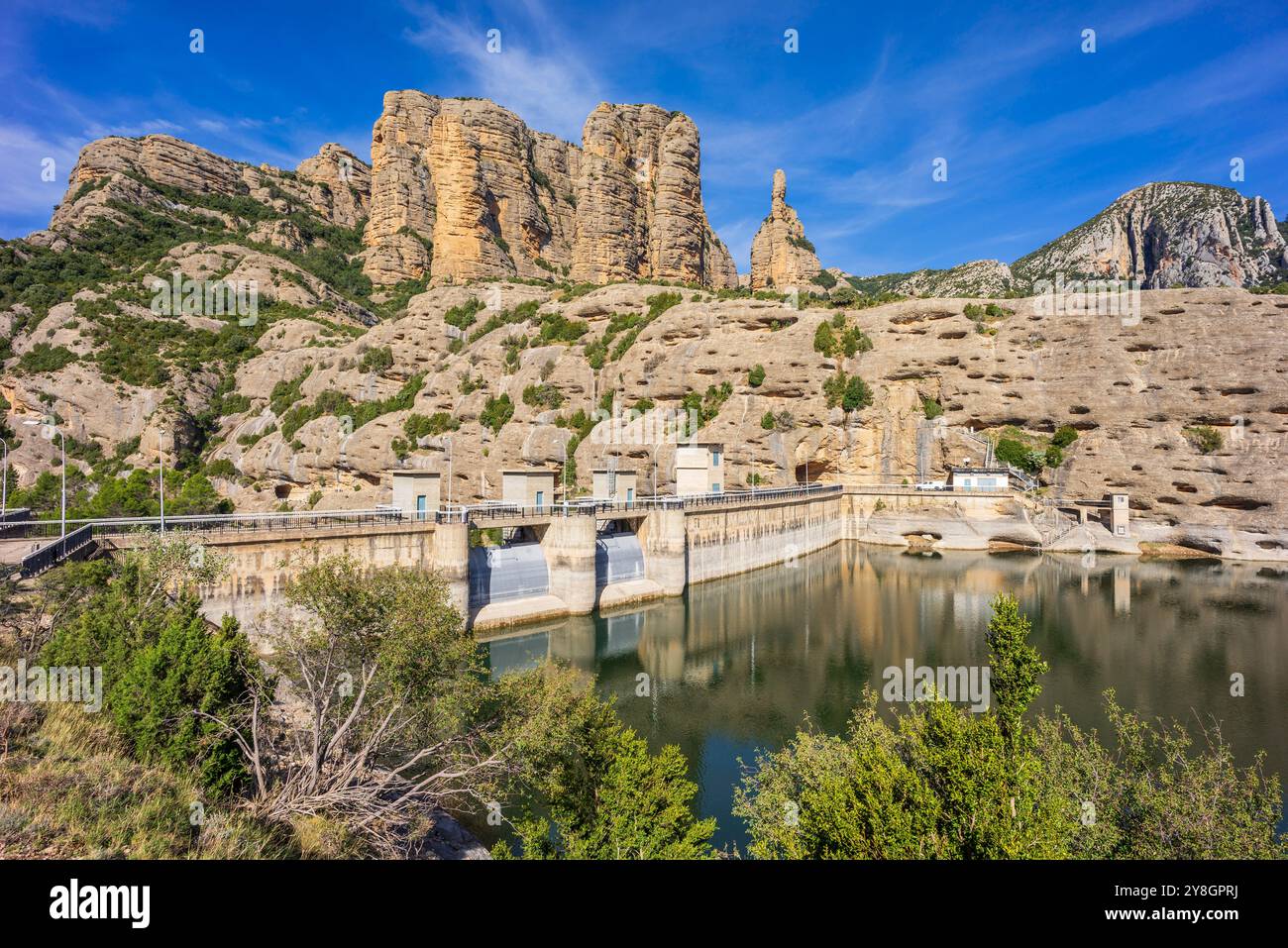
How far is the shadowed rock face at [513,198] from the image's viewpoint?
83125 mm

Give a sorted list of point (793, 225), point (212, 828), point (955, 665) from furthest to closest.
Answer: point (793, 225) < point (955, 665) < point (212, 828)

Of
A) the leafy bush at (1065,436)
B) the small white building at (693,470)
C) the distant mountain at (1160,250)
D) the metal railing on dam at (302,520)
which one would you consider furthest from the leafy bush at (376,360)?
the distant mountain at (1160,250)

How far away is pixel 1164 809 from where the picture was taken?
9734mm

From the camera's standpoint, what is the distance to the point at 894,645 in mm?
30922

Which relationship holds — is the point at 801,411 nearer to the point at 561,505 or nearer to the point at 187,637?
the point at 561,505

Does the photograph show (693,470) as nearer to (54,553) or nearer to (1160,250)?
(54,553)

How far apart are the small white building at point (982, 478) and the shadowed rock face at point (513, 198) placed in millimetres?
51467

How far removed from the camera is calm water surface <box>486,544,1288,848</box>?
21844 millimetres

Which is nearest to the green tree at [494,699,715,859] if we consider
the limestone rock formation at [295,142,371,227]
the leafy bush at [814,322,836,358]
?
the leafy bush at [814,322,836,358]

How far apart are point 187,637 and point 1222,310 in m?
73.6

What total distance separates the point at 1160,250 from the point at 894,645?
13055cm

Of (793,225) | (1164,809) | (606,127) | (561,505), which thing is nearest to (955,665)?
Result: (1164,809)

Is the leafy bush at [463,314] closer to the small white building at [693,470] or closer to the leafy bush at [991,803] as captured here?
the small white building at [693,470]

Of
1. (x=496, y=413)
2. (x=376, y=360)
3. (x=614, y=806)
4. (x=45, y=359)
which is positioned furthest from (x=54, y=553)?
(x=45, y=359)
